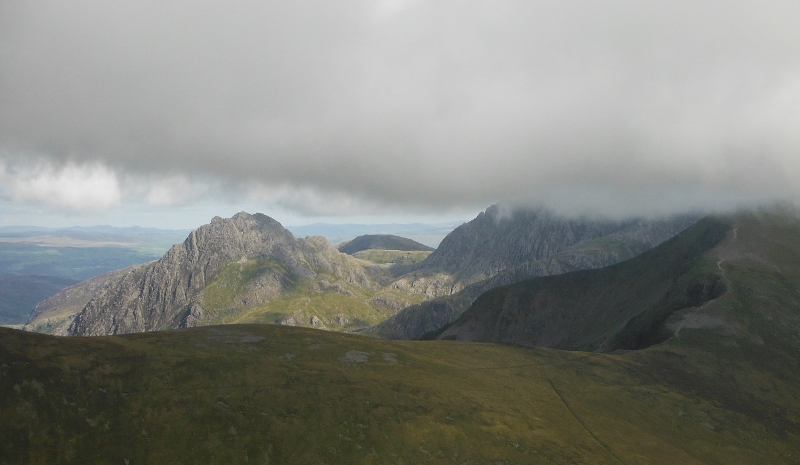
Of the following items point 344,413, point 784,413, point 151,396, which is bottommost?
point 784,413

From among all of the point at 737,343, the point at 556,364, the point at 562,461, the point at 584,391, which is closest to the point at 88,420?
the point at 562,461

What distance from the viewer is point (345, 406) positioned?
89000 millimetres

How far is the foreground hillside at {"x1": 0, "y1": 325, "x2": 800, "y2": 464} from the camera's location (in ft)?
227

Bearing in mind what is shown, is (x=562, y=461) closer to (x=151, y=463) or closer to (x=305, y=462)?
(x=305, y=462)

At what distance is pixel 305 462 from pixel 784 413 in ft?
489

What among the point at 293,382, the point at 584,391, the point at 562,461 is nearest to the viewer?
the point at 562,461

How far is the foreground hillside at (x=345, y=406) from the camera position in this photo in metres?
69.3

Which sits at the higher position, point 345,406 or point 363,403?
point 345,406

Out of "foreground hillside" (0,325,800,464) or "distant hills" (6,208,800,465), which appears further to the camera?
"distant hills" (6,208,800,465)

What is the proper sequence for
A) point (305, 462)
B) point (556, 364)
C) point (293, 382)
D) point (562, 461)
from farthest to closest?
point (556, 364)
point (293, 382)
point (562, 461)
point (305, 462)

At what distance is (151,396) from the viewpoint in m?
78.1

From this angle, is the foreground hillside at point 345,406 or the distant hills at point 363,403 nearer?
the foreground hillside at point 345,406

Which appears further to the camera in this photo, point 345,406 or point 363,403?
point 363,403

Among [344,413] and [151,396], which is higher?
[151,396]
